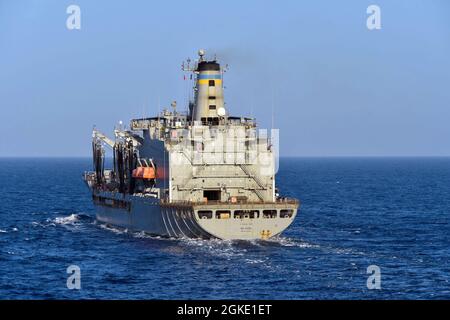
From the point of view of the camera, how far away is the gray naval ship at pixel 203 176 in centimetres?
6988

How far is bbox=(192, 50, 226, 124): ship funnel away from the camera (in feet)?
261

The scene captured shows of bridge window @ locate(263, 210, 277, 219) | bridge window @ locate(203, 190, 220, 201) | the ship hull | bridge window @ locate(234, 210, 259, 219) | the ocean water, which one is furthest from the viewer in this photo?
bridge window @ locate(203, 190, 220, 201)

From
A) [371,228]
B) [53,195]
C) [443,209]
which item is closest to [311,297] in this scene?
[371,228]

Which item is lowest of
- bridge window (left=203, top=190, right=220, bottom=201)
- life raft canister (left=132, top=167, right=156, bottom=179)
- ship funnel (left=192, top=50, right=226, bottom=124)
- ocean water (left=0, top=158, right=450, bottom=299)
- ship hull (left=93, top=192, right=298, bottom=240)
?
ocean water (left=0, top=158, right=450, bottom=299)

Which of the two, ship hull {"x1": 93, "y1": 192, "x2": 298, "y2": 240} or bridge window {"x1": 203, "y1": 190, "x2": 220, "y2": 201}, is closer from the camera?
ship hull {"x1": 93, "y1": 192, "x2": 298, "y2": 240}

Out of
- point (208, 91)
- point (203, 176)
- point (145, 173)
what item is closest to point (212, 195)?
point (203, 176)

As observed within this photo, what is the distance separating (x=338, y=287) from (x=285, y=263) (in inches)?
325

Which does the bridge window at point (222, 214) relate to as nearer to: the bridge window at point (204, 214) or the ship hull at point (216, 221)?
the ship hull at point (216, 221)

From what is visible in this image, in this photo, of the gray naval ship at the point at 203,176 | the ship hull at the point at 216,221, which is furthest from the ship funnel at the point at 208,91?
the ship hull at the point at 216,221

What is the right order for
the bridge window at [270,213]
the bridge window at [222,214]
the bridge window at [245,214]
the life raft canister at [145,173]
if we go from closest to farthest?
the bridge window at [222,214], the bridge window at [245,214], the bridge window at [270,213], the life raft canister at [145,173]

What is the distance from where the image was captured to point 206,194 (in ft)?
243

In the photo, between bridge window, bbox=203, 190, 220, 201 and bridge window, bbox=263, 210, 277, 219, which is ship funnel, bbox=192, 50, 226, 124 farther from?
bridge window, bbox=263, 210, 277, 219

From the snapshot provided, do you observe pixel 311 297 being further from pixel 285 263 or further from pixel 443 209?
pixel 443 209


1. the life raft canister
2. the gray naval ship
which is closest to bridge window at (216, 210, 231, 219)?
the gray naval ship
